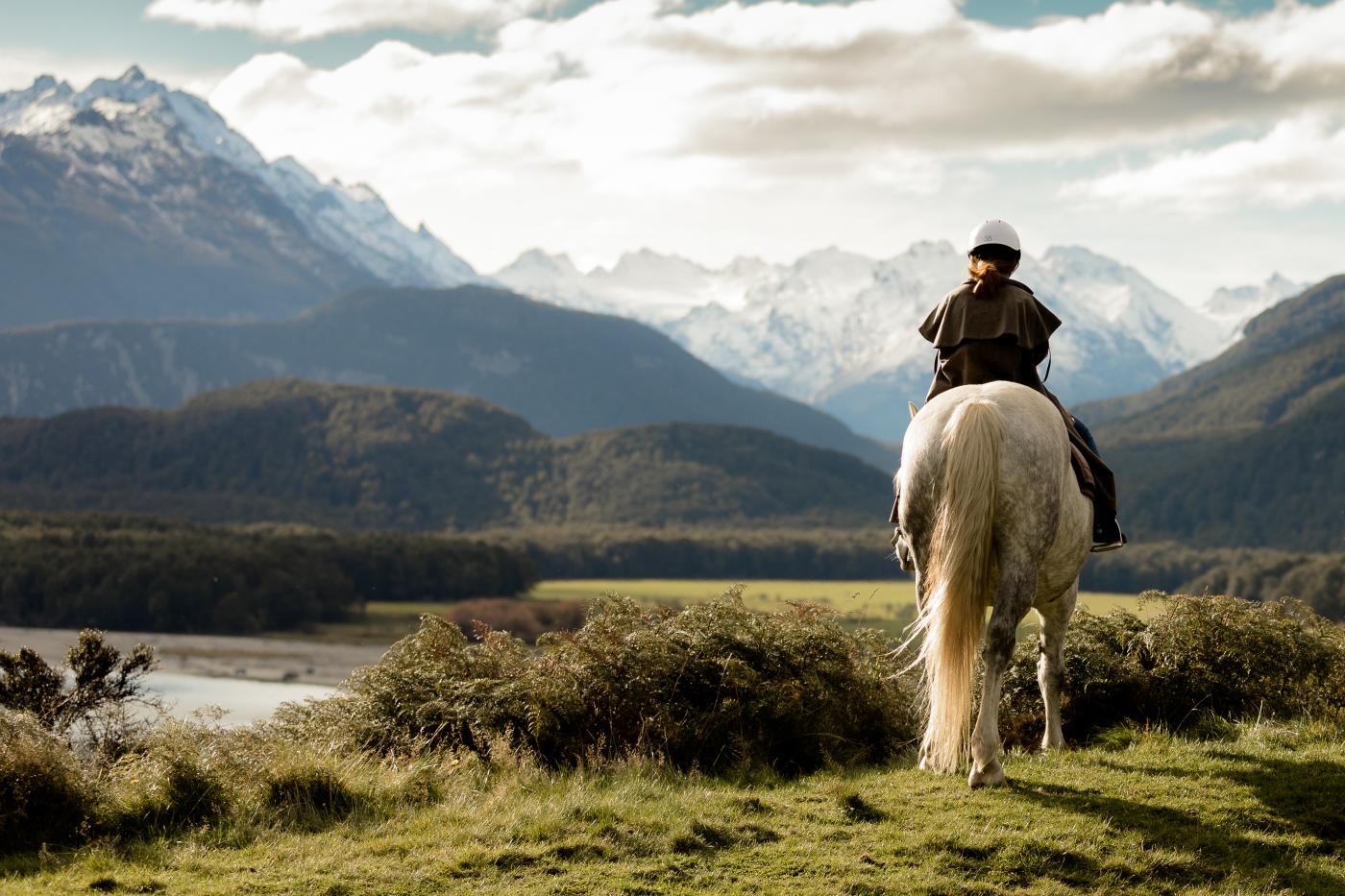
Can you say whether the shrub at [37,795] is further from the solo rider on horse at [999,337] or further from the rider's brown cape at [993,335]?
the rider's brown cape at [993,335]

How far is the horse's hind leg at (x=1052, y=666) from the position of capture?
1098 centimetres

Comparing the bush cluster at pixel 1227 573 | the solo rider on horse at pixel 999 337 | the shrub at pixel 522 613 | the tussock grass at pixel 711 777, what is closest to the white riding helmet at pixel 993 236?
→ the solo rider on horse at pixel 999 337

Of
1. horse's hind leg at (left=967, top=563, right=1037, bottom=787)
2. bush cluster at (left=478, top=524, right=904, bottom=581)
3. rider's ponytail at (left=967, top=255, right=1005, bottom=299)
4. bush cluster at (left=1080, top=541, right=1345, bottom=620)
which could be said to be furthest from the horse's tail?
bush cluster at (left=478, top=524, right=904, bottom=581)

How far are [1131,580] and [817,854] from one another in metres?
181

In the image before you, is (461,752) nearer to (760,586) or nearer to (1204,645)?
(1204,645)

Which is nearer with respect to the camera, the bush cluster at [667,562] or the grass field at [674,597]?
the grass field at [674,597]

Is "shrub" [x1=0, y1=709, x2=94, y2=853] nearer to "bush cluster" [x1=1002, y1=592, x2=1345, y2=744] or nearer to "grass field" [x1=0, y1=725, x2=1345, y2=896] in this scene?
"grass field" [x1=0, y1=725, x2=1345, y2=896]

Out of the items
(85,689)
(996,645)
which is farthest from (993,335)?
(85,689)

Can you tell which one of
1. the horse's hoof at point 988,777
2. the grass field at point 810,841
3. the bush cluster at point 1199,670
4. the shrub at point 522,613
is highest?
the bush cluster at point 1199,670

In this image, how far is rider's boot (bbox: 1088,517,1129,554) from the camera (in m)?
10.8

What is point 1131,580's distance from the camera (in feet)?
584

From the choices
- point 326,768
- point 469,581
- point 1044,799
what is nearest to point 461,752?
point 326,768

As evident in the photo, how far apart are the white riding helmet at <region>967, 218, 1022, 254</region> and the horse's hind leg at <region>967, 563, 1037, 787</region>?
2.92 meters

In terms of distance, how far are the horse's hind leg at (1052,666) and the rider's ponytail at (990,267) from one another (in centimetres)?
262
